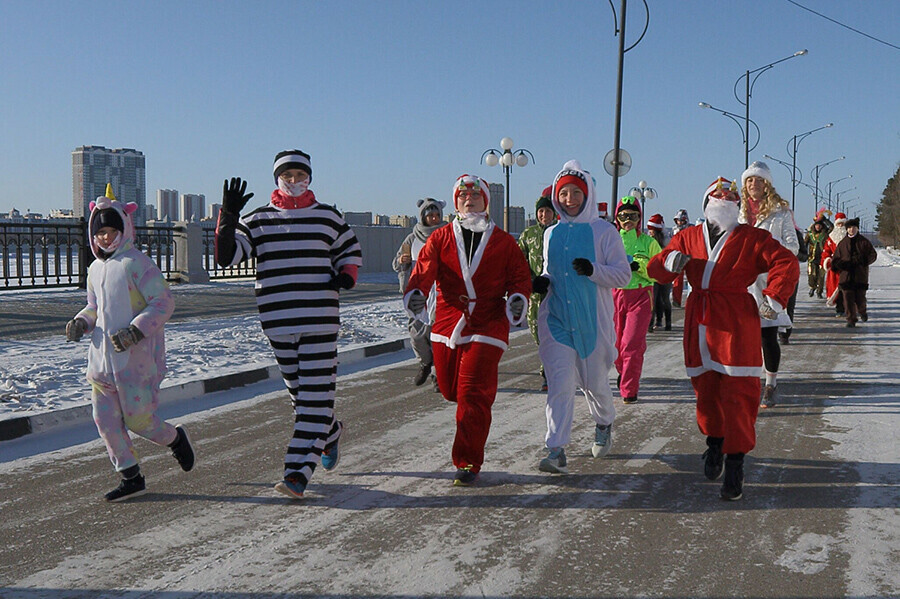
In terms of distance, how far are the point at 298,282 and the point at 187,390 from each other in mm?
3932

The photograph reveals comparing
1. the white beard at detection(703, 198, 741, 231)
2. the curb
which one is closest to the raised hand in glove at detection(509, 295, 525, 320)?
the white beard at detection(703, 198, 741, 231)

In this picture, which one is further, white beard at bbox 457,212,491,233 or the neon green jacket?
the neon green jacket

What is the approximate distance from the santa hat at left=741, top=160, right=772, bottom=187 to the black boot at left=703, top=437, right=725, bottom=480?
94.0 inches

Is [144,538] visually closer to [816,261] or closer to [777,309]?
[777,309]

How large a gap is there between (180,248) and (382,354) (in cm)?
1306

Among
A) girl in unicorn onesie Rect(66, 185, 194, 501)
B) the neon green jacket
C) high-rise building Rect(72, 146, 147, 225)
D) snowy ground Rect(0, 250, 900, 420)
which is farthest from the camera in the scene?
high-rise building Rect(72, 146, 147, 225)

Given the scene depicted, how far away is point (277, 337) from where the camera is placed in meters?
4.95

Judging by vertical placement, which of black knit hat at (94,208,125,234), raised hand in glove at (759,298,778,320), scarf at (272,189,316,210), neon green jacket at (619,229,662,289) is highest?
scarf at (272,189,316,210)

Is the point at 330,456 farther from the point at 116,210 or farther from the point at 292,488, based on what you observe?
the point at 116,210

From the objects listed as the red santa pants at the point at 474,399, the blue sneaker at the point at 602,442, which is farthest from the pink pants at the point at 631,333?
the red santa pants at the point at 474,399

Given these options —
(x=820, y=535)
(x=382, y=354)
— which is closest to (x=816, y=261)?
(x=382, y=354)

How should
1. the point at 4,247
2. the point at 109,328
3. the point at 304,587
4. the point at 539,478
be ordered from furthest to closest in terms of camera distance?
the point at 4,247
the point at 539,478
the point at 109,328
the point at 304,587

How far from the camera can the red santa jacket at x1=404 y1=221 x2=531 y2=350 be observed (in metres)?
5.25

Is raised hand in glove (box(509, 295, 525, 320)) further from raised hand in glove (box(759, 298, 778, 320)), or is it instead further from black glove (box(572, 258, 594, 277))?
raised hand in glove (box(759, 298, 778, 320))
